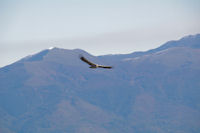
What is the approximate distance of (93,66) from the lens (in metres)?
64.1
